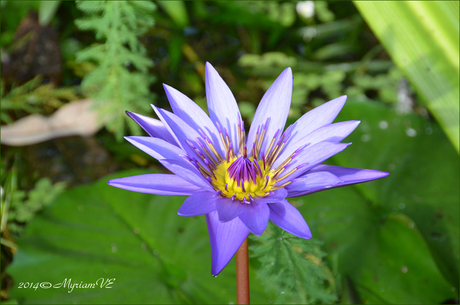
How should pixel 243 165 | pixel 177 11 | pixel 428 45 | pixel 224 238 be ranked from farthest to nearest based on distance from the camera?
pixel 177 11, pixel 428 45, pixel 243 165, pixel 224 238

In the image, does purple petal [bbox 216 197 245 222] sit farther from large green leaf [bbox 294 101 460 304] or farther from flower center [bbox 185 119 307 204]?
large green leaf [bbox 294 101 460 304]

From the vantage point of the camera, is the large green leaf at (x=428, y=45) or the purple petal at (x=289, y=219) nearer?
the purple petal at (x=289, y=219)

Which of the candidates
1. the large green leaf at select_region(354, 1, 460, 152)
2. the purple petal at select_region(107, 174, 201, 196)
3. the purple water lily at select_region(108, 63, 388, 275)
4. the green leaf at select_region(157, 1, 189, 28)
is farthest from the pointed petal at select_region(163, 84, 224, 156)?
the green leaf at select_region(157, 1, 189, 28)

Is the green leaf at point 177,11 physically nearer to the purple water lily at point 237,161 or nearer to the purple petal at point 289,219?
the purple water lily at point 237,161

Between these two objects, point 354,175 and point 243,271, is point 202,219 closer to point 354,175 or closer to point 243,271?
point 243,271

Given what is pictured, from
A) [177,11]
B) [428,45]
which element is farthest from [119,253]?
[428,45]

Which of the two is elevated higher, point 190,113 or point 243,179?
point 190,113

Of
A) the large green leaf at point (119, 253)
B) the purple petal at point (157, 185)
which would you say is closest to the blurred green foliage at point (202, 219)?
the large green leaf at point (119, 253)

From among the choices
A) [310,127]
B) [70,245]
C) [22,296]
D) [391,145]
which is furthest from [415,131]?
[22,296]
